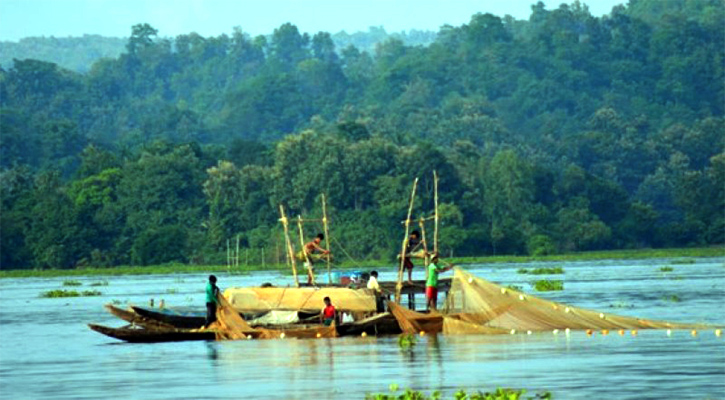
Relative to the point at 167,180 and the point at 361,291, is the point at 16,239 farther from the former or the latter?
the point at 361,291

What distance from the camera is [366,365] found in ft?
118

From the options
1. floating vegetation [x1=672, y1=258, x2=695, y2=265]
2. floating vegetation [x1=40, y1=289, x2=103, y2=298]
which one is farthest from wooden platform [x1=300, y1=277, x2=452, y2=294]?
floating vegetation [x1=672, y1=258, x2=695, y2=265]

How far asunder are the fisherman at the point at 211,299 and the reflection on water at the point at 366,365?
114cm

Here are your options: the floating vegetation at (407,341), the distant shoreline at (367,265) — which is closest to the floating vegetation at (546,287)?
the floating vegetation at (407,341)

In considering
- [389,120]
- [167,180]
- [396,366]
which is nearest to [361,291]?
[396,366]

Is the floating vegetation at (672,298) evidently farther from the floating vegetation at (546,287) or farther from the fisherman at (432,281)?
the fisherman at (432,281)

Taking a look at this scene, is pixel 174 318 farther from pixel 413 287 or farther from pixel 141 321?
pixel 413 287

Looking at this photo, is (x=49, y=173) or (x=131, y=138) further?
(x=131, y=138)

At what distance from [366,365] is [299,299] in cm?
943

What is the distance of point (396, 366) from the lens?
35.3 metres

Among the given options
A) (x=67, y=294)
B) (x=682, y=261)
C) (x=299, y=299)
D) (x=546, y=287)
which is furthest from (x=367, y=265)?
(x=299, y=299)

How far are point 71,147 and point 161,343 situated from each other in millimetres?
132212

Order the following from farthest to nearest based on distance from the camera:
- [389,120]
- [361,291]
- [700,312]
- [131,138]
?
[131,138]
[389,120]
[700,312]
[361,291]

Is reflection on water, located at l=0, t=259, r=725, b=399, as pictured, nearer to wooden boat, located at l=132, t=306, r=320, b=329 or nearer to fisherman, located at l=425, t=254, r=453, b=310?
wooden boat, located at l=132, t=306, r=320, b=329
